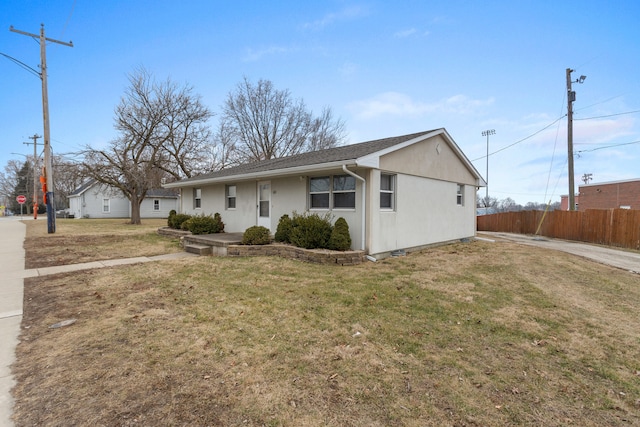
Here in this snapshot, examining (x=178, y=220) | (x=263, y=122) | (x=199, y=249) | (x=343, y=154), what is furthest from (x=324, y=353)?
(x=263, y=122)

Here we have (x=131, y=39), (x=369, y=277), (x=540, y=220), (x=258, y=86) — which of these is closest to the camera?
(x=369, y=277)

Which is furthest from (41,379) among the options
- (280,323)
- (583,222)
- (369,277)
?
(583,222)

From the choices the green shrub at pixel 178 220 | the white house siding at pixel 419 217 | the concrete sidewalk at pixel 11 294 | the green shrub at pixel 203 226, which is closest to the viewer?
the concrete sidewalk at pixel 11 294

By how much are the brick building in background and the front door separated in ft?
89.6

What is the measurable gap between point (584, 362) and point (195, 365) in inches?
159

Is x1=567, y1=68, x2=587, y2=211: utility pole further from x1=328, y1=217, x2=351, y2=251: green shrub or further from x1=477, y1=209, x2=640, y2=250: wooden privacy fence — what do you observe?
x1=328, y1=217, x2=351, y2=251: green shrub

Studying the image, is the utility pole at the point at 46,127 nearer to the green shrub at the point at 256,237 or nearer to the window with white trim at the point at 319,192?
the green shrub at the point at 256,237

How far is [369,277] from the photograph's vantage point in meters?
6.59

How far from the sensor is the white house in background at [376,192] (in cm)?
838

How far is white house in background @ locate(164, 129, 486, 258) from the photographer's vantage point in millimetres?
8375

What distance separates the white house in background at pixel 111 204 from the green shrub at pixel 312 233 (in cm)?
2849

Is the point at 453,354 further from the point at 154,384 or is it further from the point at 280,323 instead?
the point at 154,384

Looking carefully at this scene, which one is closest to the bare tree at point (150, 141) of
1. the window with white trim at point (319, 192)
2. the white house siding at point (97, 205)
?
the white house siding at point (97, 205)

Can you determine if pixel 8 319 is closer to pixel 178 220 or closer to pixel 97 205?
pixel 178 220
